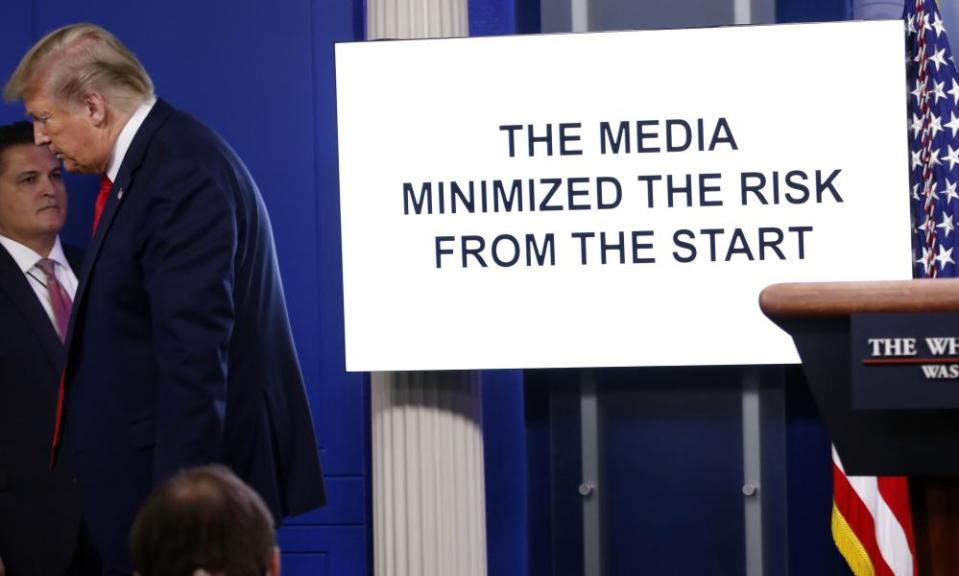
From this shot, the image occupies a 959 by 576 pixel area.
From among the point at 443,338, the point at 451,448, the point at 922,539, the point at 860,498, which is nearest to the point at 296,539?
the point at 451,448

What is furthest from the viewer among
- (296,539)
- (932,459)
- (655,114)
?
(296,539)

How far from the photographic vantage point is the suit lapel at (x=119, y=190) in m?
2.93

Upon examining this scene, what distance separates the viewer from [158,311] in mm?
2844

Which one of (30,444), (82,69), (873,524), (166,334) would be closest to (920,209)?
(873,524)

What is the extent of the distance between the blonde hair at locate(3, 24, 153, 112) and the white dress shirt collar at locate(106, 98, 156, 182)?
0.08 feet

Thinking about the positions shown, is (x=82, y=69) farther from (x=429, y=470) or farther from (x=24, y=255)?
(x=429, y=470)

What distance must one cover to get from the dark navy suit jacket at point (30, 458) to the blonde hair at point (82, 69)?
83cm

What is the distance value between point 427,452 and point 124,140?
3.90ft

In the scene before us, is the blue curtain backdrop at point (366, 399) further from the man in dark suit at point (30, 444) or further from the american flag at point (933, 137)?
the man in dark suit at point (30, 444)

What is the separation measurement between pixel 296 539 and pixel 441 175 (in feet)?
4.19

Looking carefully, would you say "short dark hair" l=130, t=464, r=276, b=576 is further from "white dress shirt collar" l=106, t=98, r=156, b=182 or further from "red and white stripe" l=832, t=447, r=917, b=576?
"red and white stripe" l=832, t=447, r=917, b=576

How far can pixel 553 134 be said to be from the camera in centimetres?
359

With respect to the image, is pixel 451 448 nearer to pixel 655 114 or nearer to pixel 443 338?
pixel 443 338

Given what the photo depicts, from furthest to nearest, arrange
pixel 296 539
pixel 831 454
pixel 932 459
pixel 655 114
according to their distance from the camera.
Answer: pixel 296 539 < pixel 831 454 < pixel 655 114 < pixel 932 459
